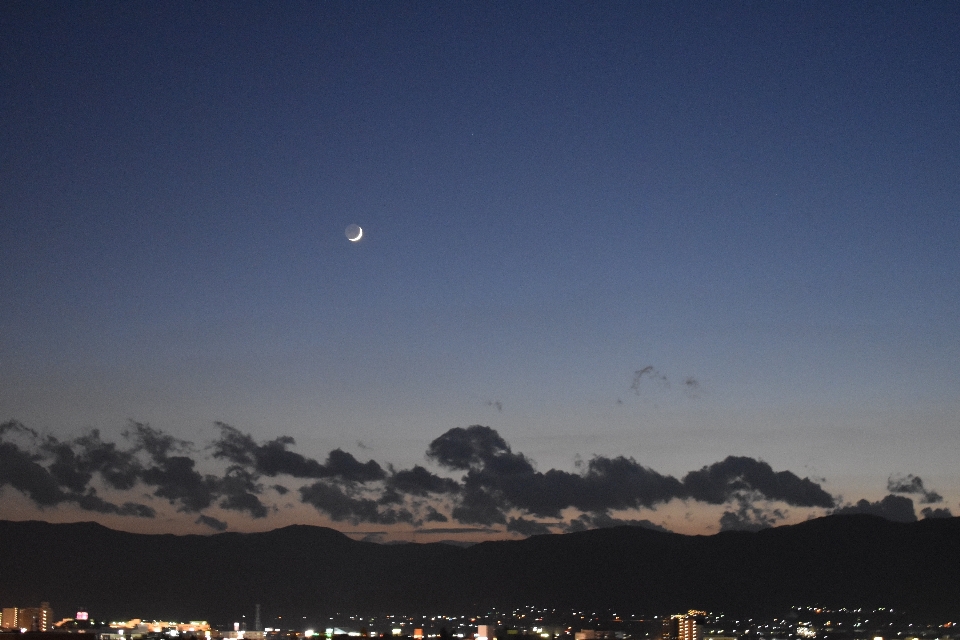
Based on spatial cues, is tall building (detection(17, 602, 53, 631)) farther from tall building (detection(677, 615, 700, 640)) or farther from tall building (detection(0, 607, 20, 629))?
tall building (detection(677, 615, 700, 640))

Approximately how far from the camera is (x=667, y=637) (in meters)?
142

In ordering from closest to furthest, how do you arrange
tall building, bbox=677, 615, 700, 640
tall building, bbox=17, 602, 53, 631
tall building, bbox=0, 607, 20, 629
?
tall building, bbox=17, 602, 53, 631
tall building, bbox=0, 607, 20, 629
tall building, bbox=677, 615, 700, 640

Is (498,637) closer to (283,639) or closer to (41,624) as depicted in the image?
(283,639)

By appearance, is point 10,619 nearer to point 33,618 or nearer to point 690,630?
point 33,618

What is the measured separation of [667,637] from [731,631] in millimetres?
Answer: 52164

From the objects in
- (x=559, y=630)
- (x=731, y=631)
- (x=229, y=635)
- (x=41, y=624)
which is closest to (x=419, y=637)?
(x=229, y=635)

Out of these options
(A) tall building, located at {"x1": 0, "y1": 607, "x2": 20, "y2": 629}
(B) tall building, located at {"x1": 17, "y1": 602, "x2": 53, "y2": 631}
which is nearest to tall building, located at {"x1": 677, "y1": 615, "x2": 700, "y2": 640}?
(B) tall building, located at {"x1": 17, "y1": 602, "x2": 53, "y2": 631}

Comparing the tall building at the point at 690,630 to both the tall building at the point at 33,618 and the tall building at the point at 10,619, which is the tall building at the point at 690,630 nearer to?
the tall building at the point at 33,618

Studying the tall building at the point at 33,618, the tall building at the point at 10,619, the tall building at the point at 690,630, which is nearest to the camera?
the tall building at the point at 33,618

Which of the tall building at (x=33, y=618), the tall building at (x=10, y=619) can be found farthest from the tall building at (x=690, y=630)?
the tall building at (x=10, y=619)

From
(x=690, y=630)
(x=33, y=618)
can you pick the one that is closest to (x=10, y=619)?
(x=33, y=618)

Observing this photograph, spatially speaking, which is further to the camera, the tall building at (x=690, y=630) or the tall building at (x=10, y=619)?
the tall building at (x=690, y=630)

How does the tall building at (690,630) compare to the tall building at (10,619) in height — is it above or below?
below

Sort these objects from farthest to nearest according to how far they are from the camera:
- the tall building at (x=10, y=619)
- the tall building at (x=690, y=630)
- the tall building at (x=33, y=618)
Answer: the tall building at (x=690, y=630) → the tall building at (x=10, y=619) → the tall building at (x=33, y=618)
